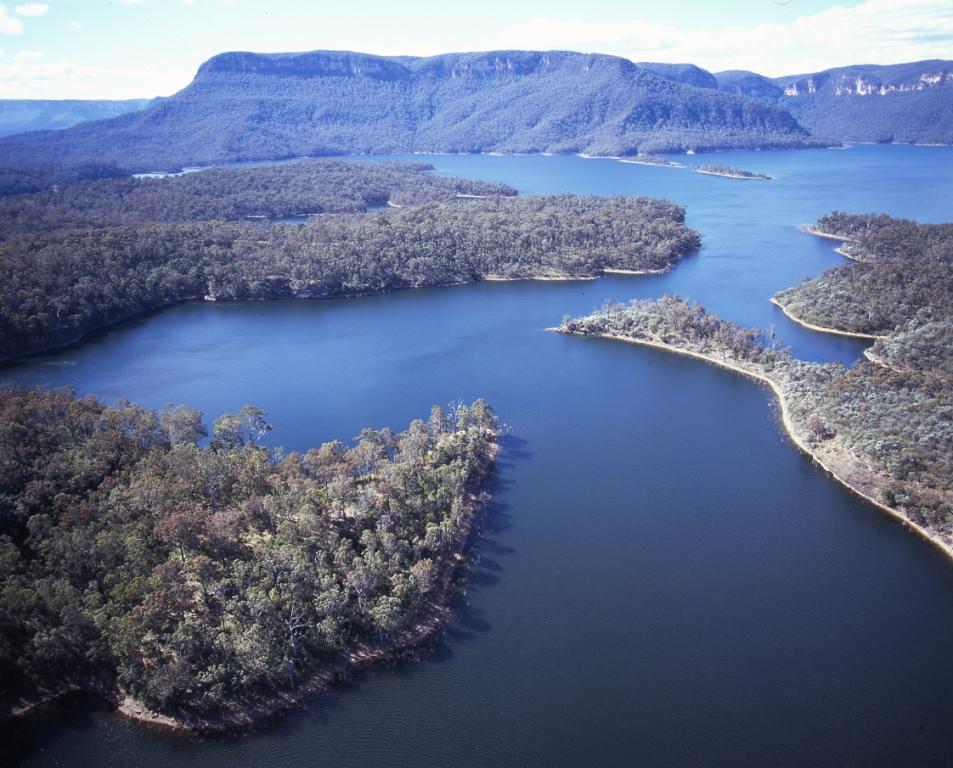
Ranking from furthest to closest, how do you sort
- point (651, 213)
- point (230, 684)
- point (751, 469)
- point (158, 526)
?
point (651, 213)
point (751, 469)
point (158, 526)
point (230, 684)

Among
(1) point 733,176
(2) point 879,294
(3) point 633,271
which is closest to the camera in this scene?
(2) point 879,294

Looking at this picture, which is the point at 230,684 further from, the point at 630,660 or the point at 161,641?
the point at 630,660

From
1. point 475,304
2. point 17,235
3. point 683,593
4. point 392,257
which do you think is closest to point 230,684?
point 683,593

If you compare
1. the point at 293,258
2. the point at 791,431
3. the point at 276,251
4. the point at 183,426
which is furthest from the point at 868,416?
the point at 276,251

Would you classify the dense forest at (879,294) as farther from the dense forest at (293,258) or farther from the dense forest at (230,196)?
the dense forest at (230,196)

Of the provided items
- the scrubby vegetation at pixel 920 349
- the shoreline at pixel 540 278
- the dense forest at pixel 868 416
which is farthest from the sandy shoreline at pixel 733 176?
the dense forest at pixel 868 416

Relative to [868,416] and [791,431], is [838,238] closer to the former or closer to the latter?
[791,431]
